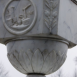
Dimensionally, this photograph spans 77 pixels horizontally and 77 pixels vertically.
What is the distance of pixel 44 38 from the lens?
3246 mm

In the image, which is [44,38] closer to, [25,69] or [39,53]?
[39,53]

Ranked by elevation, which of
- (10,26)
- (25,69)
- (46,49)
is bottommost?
(25,69)

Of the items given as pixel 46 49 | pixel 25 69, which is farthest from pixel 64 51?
pixel 25 69

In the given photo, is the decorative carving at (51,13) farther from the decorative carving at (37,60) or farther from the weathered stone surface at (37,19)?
the decorative carving at (37,60)

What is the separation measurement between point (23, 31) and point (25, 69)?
427 mm

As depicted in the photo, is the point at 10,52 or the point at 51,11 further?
the point at 10,52

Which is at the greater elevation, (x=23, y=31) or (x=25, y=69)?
(x=23, y=31)

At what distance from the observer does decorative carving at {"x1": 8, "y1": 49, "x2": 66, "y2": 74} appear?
3244 mm

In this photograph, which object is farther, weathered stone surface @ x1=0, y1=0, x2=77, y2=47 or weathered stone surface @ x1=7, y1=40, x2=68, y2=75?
weathered stone surface @ x1=7, y1=40, x2=68, y2=75

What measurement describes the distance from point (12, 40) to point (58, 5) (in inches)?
25.2

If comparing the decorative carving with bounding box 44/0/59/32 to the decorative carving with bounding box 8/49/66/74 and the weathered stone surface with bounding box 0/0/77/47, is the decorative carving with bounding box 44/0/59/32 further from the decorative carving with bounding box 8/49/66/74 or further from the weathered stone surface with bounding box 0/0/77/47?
the decorative carving with bounding box 8/49/66/74

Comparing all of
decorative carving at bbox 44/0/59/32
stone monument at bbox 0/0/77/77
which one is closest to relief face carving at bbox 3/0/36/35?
stone monument at bbox 0/0/77/77

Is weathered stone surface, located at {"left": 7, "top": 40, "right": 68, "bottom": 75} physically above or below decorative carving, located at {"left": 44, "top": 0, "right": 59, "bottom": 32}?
below

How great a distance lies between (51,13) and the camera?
3.16 metres
